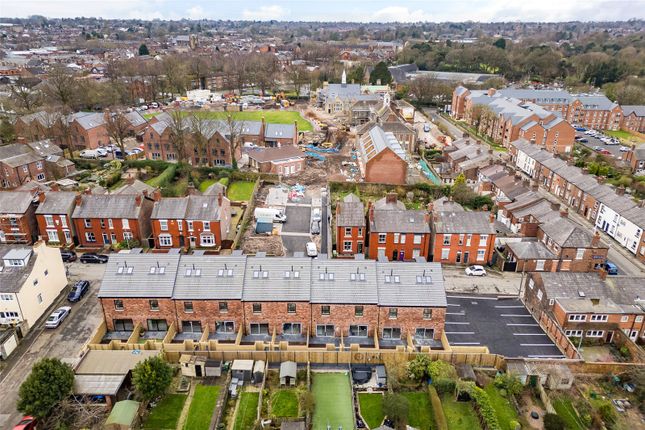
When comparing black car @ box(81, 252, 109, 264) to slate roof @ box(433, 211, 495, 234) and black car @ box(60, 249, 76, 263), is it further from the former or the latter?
slate roof @ box(433, 211, 495, 234)

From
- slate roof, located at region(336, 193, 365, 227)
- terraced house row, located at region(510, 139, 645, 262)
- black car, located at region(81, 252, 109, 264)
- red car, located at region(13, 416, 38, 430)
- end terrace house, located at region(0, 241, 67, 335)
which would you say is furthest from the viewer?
terraced house row, located at region(510, 139, 645, 262)

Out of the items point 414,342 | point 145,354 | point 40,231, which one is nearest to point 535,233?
point 414,342

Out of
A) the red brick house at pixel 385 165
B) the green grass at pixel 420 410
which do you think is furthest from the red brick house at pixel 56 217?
the red brick house at pixel 385 165

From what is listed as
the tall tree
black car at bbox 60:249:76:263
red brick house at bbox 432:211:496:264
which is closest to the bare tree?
black car at bbox 60:249:76:263

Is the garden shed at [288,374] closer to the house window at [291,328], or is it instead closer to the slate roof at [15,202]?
the house window at [291,328]

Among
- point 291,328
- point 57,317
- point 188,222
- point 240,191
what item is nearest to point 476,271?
point 291,328

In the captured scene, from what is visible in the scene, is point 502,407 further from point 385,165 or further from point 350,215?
point 385,165

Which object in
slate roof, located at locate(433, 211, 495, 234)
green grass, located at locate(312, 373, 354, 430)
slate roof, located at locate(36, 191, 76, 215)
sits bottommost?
green grass, located at locate(312, 373, 354, 430)
